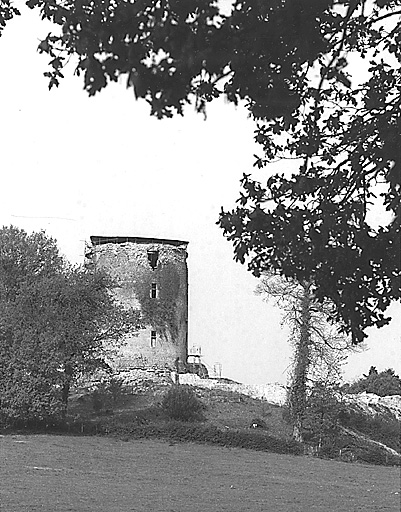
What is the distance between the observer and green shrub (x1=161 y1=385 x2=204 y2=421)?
36906 mm

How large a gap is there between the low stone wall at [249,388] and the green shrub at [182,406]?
5.48m

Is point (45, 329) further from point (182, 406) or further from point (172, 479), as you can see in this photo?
point (172, 479)

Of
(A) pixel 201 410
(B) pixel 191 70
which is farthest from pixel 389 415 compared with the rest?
(B) pixel 191 70

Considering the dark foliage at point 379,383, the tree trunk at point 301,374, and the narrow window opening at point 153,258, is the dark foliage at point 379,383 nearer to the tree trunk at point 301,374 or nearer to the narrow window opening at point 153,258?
the narrow window opening at point 153,258

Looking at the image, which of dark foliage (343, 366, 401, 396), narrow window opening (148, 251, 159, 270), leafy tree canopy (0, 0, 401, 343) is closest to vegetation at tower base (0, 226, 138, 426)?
narrow window opening (148, 251, 159, 270)

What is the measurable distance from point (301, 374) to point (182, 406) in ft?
18.5

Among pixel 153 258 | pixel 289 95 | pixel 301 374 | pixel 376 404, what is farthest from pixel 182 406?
pixel 289 95

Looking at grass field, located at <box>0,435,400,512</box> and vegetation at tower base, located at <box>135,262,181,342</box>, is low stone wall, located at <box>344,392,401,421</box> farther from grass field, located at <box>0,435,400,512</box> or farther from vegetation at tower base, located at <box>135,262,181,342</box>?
vegetation at tower base, located at <box>135,262,181,342</box>

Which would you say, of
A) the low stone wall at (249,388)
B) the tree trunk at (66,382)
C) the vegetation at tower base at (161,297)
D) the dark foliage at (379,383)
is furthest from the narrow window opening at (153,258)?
the dark foliage at (379,383)

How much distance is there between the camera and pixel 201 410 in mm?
37875

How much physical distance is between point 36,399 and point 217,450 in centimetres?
753

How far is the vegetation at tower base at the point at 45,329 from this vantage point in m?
34.4

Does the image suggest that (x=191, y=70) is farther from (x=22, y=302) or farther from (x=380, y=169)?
(x=22, y=302)

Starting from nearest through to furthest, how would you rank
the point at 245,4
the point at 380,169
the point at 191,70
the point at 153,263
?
the point at 191,70, the point at 245,4, the point at 380,169, the point at 153,263
